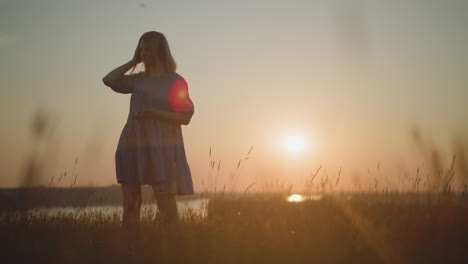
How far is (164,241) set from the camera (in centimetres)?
466

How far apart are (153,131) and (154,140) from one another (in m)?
0.08

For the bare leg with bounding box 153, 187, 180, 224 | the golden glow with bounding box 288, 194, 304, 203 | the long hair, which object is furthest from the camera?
the golden glow with bounding box 288, 194, 304, 203

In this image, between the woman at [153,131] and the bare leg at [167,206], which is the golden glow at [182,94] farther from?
the bare leg at [167,206]

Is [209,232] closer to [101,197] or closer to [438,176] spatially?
[101,197]

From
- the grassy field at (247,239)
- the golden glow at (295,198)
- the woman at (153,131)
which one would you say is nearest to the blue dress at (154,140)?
the woman at (153,131)

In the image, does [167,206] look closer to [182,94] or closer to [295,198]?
[182,94]

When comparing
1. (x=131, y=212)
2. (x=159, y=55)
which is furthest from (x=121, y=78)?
(x=131, y=212)

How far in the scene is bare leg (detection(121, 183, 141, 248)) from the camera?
4762 millimetres

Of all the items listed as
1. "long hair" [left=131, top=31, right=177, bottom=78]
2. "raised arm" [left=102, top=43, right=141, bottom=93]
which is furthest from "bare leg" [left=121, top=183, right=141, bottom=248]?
"long hair" [left=131, top=31, right=177, bottom=78]

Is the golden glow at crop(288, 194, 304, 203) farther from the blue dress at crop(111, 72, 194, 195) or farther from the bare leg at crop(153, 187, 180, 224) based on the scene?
the blue dress at crop(111, 72, 194, 195)

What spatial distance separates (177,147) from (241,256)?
1164 millimetres

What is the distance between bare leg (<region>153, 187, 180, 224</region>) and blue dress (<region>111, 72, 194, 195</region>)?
8cm

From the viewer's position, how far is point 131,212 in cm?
477

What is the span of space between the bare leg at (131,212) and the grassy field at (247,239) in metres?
0.10
